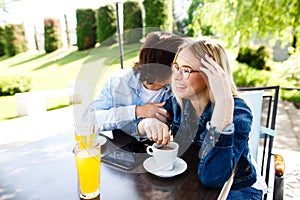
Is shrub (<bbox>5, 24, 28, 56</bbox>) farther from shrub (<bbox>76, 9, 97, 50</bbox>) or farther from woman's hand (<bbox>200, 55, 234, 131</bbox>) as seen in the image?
woman's hand (<bbox>200, 55, 234, 131</bbox>)

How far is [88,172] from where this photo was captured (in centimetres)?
71

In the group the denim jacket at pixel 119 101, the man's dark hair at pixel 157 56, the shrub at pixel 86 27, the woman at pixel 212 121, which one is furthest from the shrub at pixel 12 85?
the woman at pixel 212 121

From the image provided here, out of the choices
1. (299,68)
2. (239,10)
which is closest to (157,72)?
(239,10)

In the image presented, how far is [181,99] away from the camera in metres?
1.12

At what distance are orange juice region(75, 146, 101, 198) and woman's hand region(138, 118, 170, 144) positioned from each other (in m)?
0.27

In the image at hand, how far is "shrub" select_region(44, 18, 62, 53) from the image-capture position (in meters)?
8.67

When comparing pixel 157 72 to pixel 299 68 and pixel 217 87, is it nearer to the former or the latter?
pixel 217 87

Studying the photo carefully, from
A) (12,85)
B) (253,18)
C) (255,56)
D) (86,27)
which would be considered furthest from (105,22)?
(253,18)

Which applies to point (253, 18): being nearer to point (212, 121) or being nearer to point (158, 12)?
point (212, 121)

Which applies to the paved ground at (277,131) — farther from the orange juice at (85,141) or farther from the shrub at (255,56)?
the shrub at (255,56)

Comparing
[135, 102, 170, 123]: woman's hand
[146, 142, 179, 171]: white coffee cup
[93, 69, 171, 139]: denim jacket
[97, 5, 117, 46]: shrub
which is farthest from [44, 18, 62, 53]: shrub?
[146, 142, 179, 171]: white coffee cup

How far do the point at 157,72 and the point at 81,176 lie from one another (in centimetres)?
71

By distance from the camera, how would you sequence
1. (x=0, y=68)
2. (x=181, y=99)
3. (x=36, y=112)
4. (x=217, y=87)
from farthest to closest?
(x=0, y=68), (x=36, y=112), (x=181, y=99), (x=217, y=87)

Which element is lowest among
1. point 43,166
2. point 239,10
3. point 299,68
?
point 299,68
